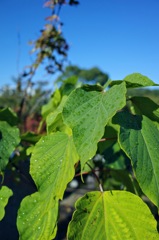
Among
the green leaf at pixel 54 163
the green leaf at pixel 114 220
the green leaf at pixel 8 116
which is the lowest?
the green leaf at pixel 114 220

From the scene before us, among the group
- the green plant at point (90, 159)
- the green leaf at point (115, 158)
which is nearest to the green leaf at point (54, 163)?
the green plant at point (90, 159)

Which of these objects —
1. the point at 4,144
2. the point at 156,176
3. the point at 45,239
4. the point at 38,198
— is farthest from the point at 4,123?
the point at 156,176

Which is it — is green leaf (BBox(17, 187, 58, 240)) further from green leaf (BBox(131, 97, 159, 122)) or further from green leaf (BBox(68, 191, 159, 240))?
green leaf (BBox(131, 97, 159, 122))

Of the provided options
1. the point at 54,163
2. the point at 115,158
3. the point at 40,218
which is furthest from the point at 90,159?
the point at 115,158

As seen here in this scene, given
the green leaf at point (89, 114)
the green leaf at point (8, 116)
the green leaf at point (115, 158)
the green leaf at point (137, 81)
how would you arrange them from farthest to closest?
the green leaf at point (115, 158) → the green leaf at point (8, 116) → the green leaf at point (137, 81) → the green leaf at point (89, 114)

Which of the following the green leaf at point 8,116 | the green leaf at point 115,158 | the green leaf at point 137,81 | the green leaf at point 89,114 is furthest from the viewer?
the green leaf at point 115,158

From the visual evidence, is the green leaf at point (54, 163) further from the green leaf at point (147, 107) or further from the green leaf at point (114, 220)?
the green leaf at point (147, 107)

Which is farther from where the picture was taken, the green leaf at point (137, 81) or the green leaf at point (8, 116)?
the green leaf at point (8, 116)

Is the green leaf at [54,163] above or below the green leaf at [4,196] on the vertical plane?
above
